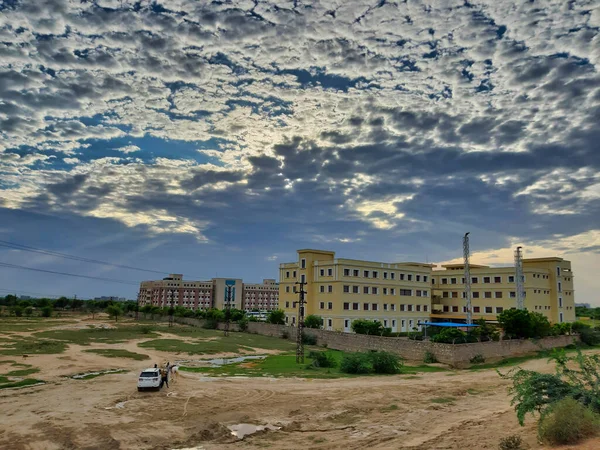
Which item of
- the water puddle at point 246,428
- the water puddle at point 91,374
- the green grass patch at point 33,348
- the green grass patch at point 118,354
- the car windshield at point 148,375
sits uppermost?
the car windshield at point 148,375

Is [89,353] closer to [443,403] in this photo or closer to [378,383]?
[378,383]

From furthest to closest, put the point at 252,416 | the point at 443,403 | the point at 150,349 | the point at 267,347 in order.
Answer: the point at 267,347
the point at 150,349
the point at 443,403
the point at 252,416

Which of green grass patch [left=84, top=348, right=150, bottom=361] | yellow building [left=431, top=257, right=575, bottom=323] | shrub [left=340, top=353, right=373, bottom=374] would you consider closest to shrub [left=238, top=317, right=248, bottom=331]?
green grass patch [left=84, top=348, right=150, bottom=361]

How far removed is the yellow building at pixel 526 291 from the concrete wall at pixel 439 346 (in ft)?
51.8

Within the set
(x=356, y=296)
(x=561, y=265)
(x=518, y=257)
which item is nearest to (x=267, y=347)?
(x=356, y=296)

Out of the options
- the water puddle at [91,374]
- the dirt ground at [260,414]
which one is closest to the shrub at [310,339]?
the dirt ground at [260,414]

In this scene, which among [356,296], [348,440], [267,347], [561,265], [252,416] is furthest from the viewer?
[561,265]

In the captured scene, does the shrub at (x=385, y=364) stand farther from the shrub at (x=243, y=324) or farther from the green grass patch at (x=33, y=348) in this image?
the shrub at (x=243, y=324)

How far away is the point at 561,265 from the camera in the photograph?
317 feet

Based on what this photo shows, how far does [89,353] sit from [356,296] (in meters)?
48.9

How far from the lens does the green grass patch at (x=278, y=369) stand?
140 feet

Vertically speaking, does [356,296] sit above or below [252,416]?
above

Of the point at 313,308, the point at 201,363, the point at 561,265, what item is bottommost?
the point at 201,363

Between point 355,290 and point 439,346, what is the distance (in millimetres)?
33808
